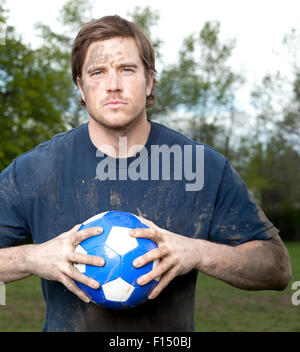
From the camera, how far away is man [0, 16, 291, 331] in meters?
3.47

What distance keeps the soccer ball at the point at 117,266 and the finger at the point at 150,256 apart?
68 millimetres

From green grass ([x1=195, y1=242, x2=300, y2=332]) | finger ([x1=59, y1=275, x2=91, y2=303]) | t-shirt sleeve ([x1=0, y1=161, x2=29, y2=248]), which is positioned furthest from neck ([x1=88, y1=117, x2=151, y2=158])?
green grass ([x1=195, y1=242, x2=300, y2=332])

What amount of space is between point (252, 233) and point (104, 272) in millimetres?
1262

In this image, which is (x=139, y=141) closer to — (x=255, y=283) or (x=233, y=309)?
(x=255, y=283)

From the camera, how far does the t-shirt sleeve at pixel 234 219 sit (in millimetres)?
3641

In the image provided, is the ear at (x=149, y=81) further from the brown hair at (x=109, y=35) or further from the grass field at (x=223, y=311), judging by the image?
the grass field at (x=223, y=311)

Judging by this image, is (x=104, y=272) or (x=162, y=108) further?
(x=162, y=108)

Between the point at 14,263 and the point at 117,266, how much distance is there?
802 millimetres

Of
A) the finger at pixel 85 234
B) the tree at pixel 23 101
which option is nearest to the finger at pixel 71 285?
the finger at pixel 85 234

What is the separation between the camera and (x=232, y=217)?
3648mm

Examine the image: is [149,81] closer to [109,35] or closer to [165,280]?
[109,35]

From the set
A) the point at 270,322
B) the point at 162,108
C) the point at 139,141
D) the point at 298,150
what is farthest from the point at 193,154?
the point at 298,150

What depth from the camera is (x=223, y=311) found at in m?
9.84

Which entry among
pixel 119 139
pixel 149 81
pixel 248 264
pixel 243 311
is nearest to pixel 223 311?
pixel 243 311
